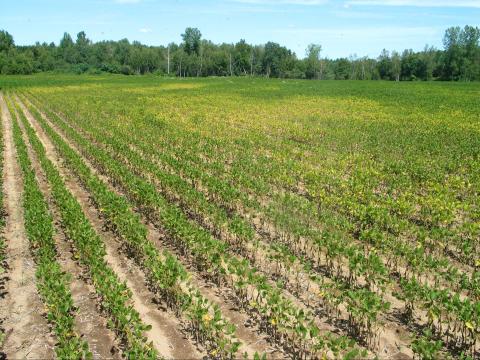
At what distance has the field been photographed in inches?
254

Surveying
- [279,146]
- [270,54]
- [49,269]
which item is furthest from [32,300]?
[270,54]

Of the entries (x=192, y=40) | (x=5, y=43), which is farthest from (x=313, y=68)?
(x=5, y=43)

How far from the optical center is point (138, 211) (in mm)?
12188

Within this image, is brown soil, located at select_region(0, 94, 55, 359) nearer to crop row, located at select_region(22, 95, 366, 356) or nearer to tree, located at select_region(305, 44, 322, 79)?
crop row, located at select_region(22, 95, 366, 356)

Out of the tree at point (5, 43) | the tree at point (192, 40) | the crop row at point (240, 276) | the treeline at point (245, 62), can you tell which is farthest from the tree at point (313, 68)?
the crop row at point (240, 276)

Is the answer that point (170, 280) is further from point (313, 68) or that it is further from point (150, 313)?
point (313, 68)

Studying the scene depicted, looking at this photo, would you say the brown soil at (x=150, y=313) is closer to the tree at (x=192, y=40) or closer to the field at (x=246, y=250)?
the field at (x=246, y=250)

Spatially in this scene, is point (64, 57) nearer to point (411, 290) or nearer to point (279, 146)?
point (279, 146)

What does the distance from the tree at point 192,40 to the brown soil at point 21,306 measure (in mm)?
128265

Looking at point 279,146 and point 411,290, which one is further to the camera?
point 279,146

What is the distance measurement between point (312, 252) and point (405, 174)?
7498 mm

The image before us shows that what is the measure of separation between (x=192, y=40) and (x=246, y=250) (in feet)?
433

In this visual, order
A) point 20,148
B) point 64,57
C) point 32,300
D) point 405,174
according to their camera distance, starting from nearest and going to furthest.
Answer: point 32,300, point 405,174, point 20,148, point 64,57

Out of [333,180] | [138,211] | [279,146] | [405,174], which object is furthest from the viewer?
[279,146]
